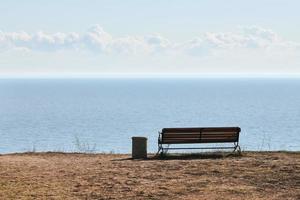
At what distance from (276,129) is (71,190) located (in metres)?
69.1

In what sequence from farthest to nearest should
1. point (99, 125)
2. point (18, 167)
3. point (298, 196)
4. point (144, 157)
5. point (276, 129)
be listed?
point (99, 125)
point (276, 129)
point (144, 157)
point (18, 167)
point (298, 196)

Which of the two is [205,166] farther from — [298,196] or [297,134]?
[297,134]

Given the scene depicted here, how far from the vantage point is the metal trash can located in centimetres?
1820

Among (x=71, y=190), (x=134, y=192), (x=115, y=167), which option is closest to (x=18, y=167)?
(x=115, y=167)

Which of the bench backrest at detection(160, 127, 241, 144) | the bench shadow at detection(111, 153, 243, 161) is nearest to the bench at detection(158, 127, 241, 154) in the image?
the bench backrest at detection(160, 127, 241, 144)

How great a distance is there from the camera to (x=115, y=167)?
15945 mm

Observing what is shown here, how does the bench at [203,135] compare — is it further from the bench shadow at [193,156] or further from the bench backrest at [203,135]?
the bench shadow at [193,156]

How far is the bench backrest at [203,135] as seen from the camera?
18656 millimetres

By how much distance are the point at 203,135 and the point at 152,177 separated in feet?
16.3

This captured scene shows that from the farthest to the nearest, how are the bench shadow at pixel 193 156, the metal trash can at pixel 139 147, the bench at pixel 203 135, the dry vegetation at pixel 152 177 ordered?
the bench at pixel 203 135
the metal trash can at pixel 139 147
the bench shadow at pixel 193 156
the dry vegetation at pixel 152 177

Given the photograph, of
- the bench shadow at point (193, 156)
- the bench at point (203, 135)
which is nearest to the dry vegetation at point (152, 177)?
the bench shadow at point (193, 156)

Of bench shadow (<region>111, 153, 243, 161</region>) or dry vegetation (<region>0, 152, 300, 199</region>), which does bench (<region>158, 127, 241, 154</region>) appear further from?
dry vegetation (<region>0, 152, 300, 199</region>)

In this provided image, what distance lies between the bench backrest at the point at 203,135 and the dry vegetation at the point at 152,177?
773 mm

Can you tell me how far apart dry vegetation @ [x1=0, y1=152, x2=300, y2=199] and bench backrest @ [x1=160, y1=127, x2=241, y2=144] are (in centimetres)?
77
